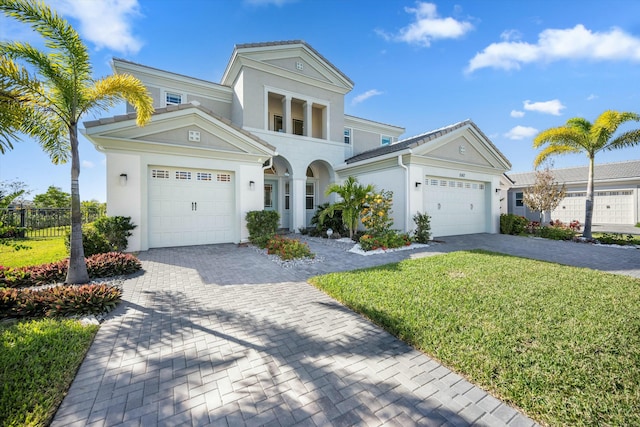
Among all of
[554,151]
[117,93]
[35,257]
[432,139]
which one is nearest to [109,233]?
[35,257]

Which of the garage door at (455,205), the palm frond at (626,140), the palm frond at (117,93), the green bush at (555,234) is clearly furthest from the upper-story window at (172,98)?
the palm frond at (626,140)

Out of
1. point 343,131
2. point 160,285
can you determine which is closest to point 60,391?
point 160,285

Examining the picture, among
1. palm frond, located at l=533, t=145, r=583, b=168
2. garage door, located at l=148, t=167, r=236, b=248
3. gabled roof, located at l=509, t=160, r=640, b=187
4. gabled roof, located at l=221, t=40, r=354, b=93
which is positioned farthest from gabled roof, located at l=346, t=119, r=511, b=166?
gabled roof, located at l=509, t=160, r=640, b=187

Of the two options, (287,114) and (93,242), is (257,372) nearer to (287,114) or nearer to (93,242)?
(93,242)

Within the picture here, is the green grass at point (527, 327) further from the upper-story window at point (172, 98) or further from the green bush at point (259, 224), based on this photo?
the upper-story window at point (172, 98)

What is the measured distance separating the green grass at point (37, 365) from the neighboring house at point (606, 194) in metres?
27.7

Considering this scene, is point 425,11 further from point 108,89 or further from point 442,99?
point 108,89

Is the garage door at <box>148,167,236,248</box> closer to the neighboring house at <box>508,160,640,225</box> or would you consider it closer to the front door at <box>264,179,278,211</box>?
the front door at <box>264,179,278,211</box>

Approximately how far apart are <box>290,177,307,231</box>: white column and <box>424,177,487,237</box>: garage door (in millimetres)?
6395

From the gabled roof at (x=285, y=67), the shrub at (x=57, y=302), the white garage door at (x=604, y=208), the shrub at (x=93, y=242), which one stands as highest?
the gabled roof at (x=285, y=67)

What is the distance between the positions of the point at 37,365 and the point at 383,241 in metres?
9.01

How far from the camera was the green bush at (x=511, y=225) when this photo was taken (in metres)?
14.5

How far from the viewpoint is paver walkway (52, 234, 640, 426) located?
7.52 feet

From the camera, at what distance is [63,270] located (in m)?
6.02
